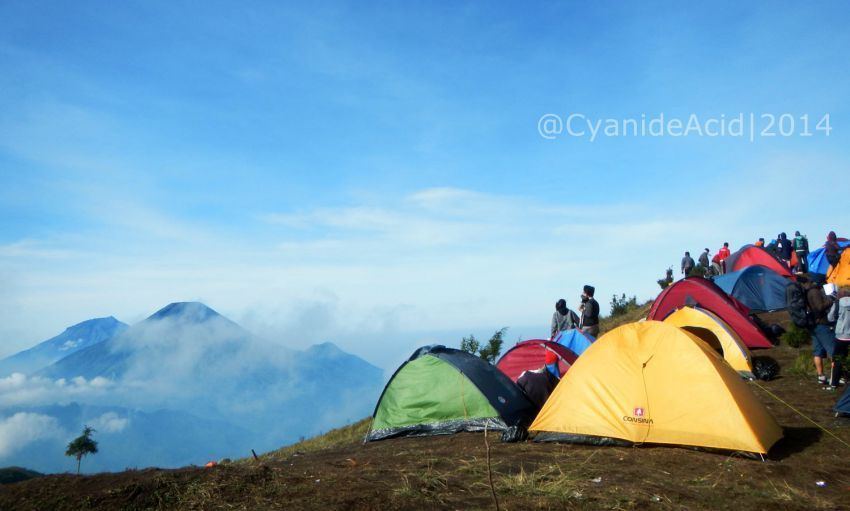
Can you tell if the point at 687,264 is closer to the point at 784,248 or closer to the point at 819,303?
the point at 784,248

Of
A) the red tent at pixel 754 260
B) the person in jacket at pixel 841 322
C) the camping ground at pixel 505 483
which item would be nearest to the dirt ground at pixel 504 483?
the camping ground at pixel 505 483

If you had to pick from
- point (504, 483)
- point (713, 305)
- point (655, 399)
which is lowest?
point (504, 483)

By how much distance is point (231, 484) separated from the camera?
610 centimetres

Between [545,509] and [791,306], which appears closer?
[545,509]

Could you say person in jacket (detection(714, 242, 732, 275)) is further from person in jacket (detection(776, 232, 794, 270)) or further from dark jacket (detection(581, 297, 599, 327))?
dark jacket (detection(581, 297, 599, 327))

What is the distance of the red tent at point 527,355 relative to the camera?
13266 mm

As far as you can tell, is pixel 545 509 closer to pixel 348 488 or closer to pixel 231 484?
pixel 348 488

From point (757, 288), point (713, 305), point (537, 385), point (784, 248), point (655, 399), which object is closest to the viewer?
point (655, 399)

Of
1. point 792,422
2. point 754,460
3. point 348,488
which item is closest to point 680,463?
point 754,460

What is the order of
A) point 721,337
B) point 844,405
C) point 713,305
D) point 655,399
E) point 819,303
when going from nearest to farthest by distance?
point 655,399, point 844,405, point 819,303, point 721,337, point 713,305

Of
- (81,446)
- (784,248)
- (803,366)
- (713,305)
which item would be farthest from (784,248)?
(81,446)

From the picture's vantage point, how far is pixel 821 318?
449 inches

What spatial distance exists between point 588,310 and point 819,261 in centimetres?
1751

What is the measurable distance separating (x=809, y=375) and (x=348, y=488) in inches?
492
